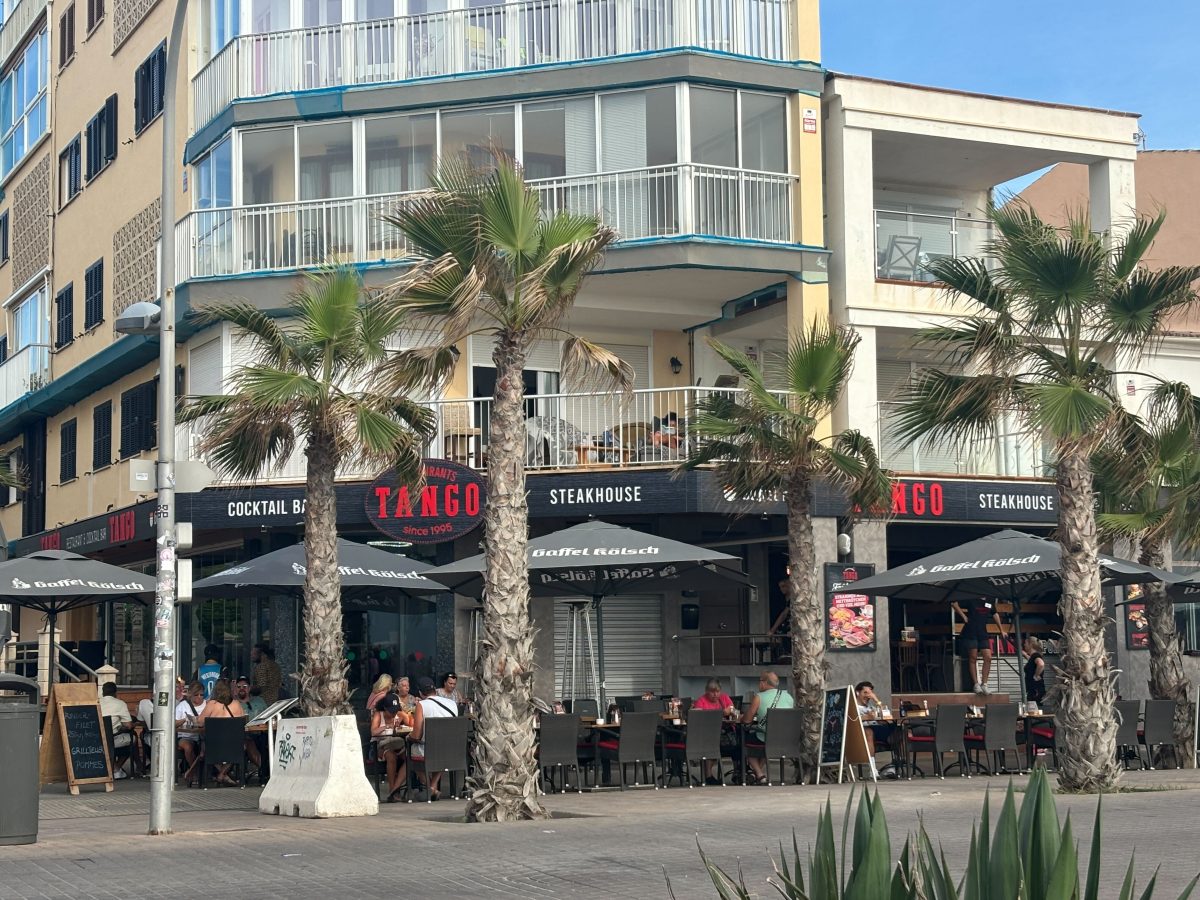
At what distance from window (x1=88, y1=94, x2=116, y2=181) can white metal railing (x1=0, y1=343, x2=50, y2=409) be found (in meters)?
4.36

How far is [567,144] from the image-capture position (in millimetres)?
26547

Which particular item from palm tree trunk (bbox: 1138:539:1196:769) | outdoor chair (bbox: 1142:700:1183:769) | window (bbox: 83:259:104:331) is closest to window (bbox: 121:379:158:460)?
window (bbox: 83:259:104:331)

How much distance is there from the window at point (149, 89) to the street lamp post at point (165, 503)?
15.4 m

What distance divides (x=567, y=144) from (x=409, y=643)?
8451 millimetres

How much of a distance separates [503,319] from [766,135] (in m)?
11.5

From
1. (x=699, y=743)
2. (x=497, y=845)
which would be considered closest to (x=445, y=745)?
(x=699, y=743)

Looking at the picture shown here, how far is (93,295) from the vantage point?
115 feet

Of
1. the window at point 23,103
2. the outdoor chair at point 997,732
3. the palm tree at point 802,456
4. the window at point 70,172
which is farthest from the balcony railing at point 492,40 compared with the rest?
the window at point 23,103

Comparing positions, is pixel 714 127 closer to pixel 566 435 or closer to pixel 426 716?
pixel 566 435

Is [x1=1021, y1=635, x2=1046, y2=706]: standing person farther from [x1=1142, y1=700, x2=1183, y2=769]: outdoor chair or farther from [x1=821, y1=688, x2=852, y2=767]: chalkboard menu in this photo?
[x1=821, y1=688, x2=852, y2=767]: chalkboard menu

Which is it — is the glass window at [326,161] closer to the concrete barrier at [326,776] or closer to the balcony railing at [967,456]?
the balcony railing at [967,456]

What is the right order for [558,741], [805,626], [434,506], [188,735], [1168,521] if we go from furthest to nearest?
1. [434,506]
2. [1168,521]
3. [188,735]
4. [805,626]
5. [558,741]

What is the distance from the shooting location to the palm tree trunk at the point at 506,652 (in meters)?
15.7

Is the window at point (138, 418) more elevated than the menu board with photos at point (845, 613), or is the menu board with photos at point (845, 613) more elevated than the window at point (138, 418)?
the window at point (138, 418)
